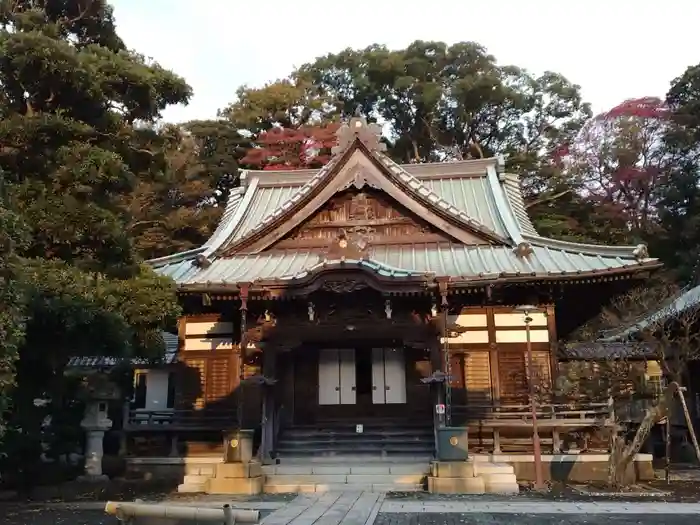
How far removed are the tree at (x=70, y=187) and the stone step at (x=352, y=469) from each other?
4.19m

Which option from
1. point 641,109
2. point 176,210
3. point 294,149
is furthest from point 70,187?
point 641,109

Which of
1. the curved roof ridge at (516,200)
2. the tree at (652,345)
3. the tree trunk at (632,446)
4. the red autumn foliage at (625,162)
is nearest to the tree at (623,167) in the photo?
the red autumn foliage at (625,162)

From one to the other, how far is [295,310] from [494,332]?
17.1 feet

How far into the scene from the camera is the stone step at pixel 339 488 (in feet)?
42.8

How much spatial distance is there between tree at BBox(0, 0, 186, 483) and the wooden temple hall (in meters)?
3.72

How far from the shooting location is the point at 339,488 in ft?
43.2

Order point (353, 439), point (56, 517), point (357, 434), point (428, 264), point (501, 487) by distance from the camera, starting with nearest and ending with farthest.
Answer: point (56, 517) → point (501, 487) → point (353, 439) → point (357, 434) → point (428, 264)

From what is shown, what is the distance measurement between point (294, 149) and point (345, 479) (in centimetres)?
3149

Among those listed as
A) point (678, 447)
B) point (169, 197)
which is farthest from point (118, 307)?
point (169, 197)

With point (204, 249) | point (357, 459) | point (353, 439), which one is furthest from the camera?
point (204, 249)

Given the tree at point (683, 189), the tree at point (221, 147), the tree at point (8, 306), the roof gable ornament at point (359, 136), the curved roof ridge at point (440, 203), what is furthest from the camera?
the tree at point (221, 147)

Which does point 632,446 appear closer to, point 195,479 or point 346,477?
point 346,477

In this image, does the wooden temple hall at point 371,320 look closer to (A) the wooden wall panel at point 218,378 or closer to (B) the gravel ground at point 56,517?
(A) the wooden wall panel at point 218,378

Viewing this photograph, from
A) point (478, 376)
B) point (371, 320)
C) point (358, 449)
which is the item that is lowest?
point (358, 449)
